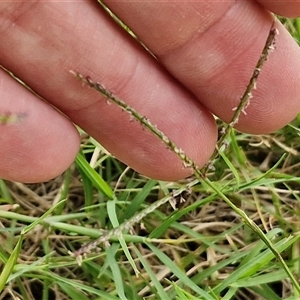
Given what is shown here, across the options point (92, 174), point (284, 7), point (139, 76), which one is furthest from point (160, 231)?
point (284, 7)

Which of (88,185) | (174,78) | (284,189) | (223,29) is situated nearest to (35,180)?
(88,185)

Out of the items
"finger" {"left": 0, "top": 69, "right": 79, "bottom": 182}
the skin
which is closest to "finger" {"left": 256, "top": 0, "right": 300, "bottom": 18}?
the skin

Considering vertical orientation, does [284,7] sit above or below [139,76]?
above

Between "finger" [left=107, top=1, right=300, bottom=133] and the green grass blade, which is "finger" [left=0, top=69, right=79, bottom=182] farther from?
"finger" [left=107, top=1, right=300, bottom=133]

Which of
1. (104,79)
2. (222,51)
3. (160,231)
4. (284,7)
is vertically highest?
(284,7)

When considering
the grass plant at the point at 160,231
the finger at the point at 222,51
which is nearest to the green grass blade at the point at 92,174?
the grass plant at the point at 160,231

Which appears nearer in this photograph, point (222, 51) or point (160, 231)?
point (222, 51)

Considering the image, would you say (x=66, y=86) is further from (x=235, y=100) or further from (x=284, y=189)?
(x=284, y=189)

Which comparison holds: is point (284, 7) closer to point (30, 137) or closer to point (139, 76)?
point (139, 76)
